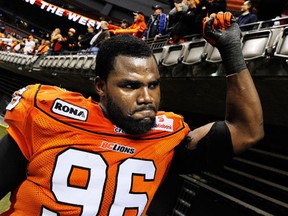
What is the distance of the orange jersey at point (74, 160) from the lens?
4.05 feet

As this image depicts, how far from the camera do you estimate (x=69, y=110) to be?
132cm

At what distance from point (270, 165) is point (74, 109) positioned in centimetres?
354

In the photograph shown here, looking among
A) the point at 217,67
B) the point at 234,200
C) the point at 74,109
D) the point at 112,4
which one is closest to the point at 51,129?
the point at 74,109

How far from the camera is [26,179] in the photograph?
4.26 feet

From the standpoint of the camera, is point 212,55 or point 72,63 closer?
point 212,55

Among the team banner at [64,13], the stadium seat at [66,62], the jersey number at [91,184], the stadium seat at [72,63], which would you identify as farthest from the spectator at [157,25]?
the team banner at [64,13]

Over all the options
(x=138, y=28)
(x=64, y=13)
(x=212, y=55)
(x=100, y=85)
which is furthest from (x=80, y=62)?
(x=64, y=13)

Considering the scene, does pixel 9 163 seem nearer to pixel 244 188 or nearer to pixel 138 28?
pixel 244 188

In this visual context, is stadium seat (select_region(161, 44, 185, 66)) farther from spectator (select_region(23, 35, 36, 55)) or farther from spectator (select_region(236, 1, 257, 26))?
spectator (select_region(23, 35, 36, 55))

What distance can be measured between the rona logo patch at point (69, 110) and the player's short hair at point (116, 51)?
0.17 m

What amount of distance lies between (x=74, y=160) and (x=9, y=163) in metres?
0.25

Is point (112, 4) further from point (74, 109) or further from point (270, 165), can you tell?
point (74, 109)

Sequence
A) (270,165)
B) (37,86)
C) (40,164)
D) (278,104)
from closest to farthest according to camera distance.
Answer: (40,164) < (37,86) < (278,104) < (270,165)

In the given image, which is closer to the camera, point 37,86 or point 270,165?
point 37,86
